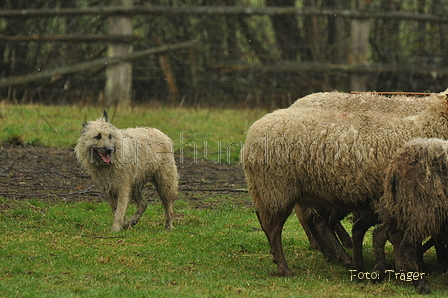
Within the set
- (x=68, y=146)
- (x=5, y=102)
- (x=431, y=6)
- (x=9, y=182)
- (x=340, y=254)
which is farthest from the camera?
(x=431, y=6)

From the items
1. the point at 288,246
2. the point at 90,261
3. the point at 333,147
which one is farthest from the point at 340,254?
the point at 90,261

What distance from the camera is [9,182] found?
9.10 meters

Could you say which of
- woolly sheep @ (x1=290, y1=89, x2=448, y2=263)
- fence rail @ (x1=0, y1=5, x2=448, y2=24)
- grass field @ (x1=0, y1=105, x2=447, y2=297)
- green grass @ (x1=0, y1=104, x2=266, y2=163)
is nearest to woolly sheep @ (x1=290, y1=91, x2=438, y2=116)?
woolly sheep @ (x1=290, y1=89, x2=448, y2=263)

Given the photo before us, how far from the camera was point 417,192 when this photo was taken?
5812 millimetres

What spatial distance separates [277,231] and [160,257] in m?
1.15

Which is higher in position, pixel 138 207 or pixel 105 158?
pixel 105 158

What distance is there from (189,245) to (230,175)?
3327mm

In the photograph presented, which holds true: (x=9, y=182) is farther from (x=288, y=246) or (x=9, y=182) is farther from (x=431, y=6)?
(x=431, y=6)

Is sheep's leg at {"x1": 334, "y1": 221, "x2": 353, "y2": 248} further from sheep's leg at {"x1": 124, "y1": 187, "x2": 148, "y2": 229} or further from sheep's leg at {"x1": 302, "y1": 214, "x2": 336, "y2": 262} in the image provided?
sheep's leg at {"x1": 124, "y1": 187, "x2": 148, "y2": 229}

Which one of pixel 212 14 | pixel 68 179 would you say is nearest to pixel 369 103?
pixel 68 179

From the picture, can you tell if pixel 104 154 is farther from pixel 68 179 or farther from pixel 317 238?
pixel 317 238

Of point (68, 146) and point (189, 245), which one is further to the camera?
point (68, 146)

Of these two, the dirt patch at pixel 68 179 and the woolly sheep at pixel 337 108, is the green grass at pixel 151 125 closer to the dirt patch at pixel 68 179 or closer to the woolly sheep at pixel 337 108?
the dirt patch at pixel 68 179

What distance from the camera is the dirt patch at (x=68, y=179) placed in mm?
8985
